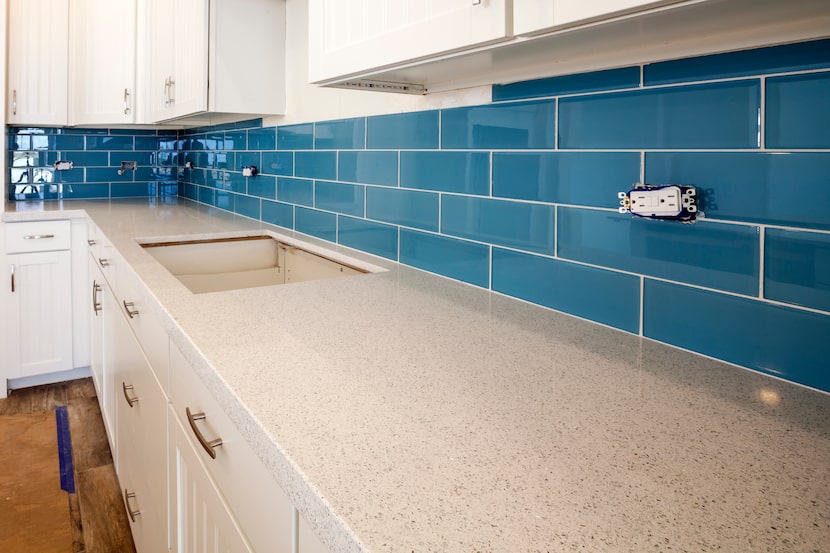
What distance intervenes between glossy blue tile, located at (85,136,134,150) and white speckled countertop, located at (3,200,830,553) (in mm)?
3014

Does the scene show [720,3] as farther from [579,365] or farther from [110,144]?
[110,144]

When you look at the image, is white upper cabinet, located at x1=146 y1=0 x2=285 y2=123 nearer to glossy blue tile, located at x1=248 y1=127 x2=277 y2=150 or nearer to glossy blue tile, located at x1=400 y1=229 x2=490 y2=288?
glossy blue tile, located at x1=248 y1=127 x2=277 y2=150

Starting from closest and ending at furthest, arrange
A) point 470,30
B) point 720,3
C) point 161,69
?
1. point 720,3
2. point 470,30
3. point 161,69

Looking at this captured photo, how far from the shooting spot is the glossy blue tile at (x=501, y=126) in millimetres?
1118

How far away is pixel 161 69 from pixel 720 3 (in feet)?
8.75

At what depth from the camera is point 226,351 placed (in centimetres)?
87

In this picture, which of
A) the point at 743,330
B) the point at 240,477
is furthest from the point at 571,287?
the point at 240,477

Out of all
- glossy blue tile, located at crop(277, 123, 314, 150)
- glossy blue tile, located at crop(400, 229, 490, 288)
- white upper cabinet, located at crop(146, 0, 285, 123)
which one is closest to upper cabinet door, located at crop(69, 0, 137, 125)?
white upper cabinet, located at crop(146, 0, 285, 123)

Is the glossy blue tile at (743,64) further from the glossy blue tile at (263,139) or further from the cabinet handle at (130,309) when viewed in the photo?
the glossy blue tile at (263,139)

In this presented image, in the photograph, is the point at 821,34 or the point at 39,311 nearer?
the point at 821,34

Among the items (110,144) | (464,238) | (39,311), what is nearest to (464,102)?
(464,238)

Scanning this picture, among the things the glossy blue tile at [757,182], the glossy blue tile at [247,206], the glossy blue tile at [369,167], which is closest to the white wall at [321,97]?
the glossy blue tile at [369,167]

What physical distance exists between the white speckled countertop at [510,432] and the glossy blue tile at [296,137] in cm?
112

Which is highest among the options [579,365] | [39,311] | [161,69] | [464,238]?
[161,69]
